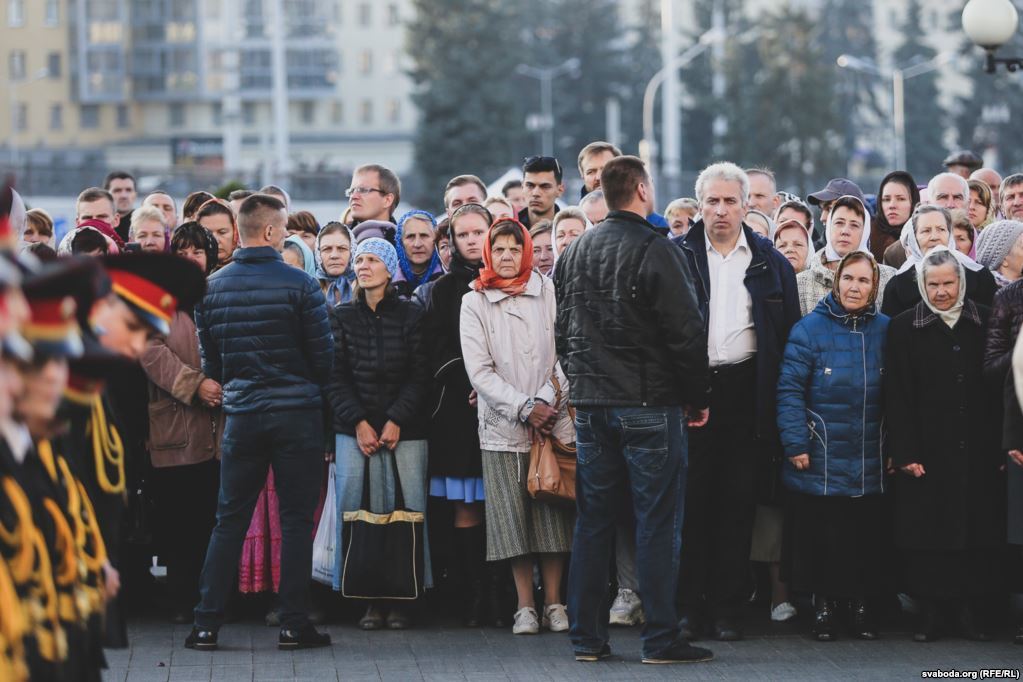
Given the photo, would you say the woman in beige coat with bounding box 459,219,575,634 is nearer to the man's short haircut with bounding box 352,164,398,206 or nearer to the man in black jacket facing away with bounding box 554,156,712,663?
the man in black jacket facing away with bounding box 554,156,712,663

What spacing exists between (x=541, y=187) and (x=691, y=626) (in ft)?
11.4

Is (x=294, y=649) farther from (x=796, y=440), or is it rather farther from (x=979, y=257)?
(x=979, y=257)

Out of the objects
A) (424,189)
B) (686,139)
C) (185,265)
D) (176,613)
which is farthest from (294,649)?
(686,139)

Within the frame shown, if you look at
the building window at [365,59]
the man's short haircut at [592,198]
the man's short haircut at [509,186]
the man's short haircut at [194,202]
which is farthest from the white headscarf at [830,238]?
the building window at [365,59]

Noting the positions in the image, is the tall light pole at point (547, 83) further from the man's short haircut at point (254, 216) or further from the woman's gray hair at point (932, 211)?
the man's short haircut at point (254, 216)

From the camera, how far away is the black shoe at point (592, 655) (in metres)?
8.98

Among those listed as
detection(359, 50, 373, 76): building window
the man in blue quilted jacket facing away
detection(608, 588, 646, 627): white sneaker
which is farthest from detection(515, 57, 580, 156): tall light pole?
the man in blue quilted jacket facing away

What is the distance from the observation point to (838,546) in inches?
376

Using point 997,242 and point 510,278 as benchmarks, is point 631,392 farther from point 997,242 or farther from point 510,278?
point 997,242

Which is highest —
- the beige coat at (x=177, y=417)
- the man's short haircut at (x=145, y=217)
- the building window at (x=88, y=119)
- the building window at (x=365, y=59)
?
the building window at (x=365, y=59)

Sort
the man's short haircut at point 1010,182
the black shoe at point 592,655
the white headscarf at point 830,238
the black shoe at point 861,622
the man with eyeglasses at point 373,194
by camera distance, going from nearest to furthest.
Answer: the black shoe at point 592,655 → the black shoe at point 861,622 → the white headscarf at point 830,238 → the man with eyeglasses at point 373,194 → the man's short haircut at point 1010,182

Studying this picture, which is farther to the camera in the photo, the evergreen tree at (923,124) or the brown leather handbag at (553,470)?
the evergreen tree at (923,124)

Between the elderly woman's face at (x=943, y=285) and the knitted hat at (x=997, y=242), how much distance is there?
2.76ft

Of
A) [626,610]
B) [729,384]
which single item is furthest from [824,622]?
[729,384]
